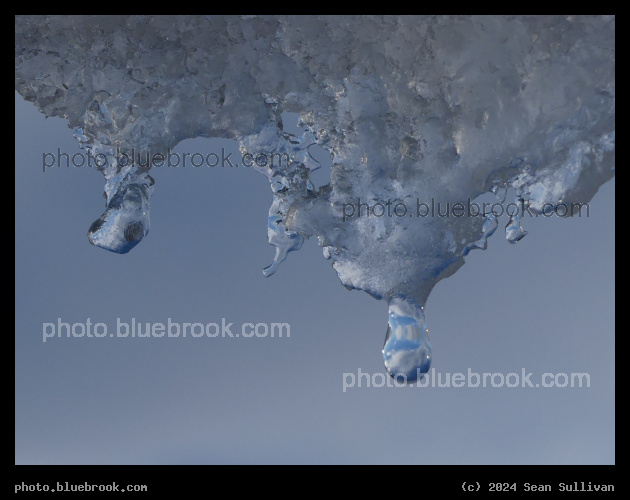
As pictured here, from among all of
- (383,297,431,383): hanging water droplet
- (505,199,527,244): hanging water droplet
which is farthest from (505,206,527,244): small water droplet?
(383,297,431,383): hanging water droplet

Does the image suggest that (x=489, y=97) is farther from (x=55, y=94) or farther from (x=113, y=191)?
(x=55, y=94)

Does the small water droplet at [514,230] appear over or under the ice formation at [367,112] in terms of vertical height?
under

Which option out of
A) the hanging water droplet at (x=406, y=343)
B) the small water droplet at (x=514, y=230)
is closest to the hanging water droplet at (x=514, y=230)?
the small water droplet at (x=514, y=230)

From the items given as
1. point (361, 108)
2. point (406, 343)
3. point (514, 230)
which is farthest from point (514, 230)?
point (361, 108)

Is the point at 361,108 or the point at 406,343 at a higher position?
the point at 361,108

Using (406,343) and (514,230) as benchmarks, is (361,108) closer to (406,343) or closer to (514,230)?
(514,230)

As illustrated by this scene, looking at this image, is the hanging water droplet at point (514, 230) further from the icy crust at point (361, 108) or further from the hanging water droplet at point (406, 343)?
the hanging water droplet at point (406, 343)

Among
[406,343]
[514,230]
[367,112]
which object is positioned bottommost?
[406,343]

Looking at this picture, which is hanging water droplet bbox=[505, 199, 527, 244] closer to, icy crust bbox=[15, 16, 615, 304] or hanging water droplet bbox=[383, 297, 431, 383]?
icy crust bbox=[15, 16, 615, 304]
